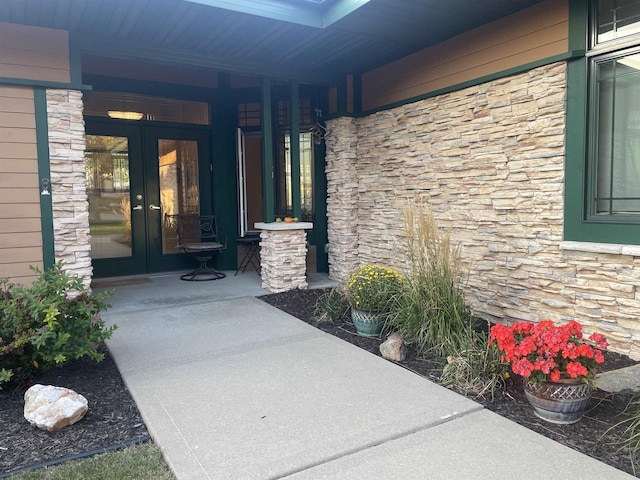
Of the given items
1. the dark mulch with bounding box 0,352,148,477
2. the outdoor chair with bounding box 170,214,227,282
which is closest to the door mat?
the outdoor chair with bounding box 170,214,227,282

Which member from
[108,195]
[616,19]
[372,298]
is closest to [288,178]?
[108,195]

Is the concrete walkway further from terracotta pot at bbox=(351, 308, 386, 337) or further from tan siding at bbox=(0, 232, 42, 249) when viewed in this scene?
tan siding at bbox=(0, 232, 42, 249)

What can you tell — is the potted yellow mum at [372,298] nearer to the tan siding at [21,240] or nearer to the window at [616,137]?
the window at [616,137]

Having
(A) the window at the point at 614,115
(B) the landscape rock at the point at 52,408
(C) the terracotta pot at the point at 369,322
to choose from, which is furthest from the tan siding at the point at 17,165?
(A) the window at the point at 614,115

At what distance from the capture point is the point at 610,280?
3262 mm

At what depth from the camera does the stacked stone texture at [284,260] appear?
5.22 m

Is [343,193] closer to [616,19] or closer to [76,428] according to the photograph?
[616,19]

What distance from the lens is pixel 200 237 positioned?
258 inches

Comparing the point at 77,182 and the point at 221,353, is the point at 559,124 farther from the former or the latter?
the point at 77,182

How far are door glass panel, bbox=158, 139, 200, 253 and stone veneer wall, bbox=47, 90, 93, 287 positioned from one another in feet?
6.70

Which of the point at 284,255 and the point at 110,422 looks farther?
the point at 284,255

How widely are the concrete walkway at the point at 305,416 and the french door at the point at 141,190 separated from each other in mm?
2597

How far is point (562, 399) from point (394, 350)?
3.64 ft

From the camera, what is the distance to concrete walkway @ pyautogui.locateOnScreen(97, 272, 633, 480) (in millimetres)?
1909
